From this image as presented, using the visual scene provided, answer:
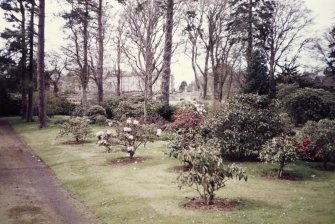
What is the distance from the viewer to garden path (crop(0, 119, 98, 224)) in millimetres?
9648

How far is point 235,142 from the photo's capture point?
16.0m

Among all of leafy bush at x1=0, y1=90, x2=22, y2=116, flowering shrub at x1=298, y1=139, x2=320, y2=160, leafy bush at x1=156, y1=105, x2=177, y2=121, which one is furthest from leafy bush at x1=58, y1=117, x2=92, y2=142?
leafy bush at x1=0, y1=90, x2=22, y2=116

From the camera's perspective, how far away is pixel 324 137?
1513cm

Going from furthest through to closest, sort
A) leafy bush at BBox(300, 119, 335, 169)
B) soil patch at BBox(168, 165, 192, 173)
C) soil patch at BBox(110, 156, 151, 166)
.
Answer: soil patch at BBox(110, 156, 151, 166)
leafy bush at BBox(300, 119, 335, 169)
soil patch at BBox(168, 165, 192, 173)

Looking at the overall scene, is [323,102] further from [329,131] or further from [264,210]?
[264,210]

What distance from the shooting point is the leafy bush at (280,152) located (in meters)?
13.5

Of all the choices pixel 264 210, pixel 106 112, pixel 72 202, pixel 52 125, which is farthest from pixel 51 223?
pixel 106 112

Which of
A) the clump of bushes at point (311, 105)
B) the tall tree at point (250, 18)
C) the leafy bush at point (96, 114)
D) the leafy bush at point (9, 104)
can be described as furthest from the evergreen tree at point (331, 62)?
the leafy bush at point (9, 104)

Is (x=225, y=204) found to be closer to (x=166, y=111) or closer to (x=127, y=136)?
(x=127, y=136)

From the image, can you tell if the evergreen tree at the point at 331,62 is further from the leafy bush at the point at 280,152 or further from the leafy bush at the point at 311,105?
the leafy bush at the point at 280,152

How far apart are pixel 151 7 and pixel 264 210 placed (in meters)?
19.5

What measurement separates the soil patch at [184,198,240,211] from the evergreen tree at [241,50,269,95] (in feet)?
74.0

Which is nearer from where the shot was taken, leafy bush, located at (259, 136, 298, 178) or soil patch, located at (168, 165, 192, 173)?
leafy bush, located at (259, 136, 298, 178)

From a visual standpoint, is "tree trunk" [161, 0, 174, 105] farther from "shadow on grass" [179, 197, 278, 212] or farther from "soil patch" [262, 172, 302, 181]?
"shadow on grass" [179, 197, 278, 212]
